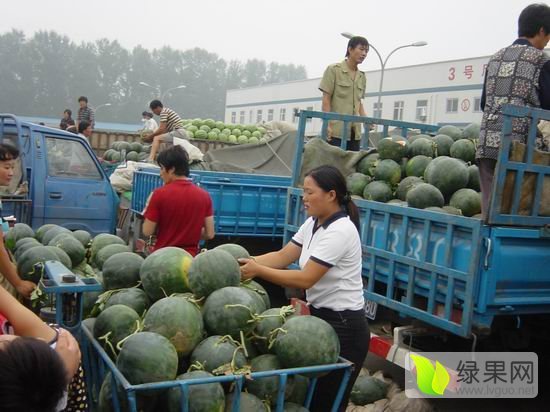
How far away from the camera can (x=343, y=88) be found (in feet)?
24.9

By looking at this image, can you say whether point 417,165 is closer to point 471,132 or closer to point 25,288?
point 471,132

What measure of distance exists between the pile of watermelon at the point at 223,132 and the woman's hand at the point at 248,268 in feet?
37.2

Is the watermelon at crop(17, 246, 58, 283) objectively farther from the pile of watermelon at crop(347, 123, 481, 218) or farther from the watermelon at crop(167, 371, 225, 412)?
the pile of watermelon at crop(347, 123, 481, 218)

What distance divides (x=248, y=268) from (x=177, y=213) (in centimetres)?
183

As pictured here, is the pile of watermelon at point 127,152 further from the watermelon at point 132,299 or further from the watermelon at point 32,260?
the watermelon at point 132,299

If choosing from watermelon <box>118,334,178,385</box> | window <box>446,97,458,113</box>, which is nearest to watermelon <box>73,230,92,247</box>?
watermelon <box>118,334,178,385</box>

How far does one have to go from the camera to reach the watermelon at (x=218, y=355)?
261 centimetres

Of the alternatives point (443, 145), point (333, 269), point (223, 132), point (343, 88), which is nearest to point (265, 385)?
point (333, 269)

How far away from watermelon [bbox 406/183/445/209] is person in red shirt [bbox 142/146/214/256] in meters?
1.75

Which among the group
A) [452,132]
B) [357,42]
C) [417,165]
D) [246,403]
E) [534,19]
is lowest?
[246,403]

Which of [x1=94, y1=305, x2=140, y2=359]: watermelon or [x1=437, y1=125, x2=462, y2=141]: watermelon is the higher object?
[x1=437, y1=125, x2=462, y2=141]: watermelon

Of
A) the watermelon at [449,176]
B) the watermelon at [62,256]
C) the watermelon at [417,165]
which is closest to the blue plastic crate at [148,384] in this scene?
the watermelon at [62,256]

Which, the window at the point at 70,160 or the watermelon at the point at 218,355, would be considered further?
the window at the point at 70,160

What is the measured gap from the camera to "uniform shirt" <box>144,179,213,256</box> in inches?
196
